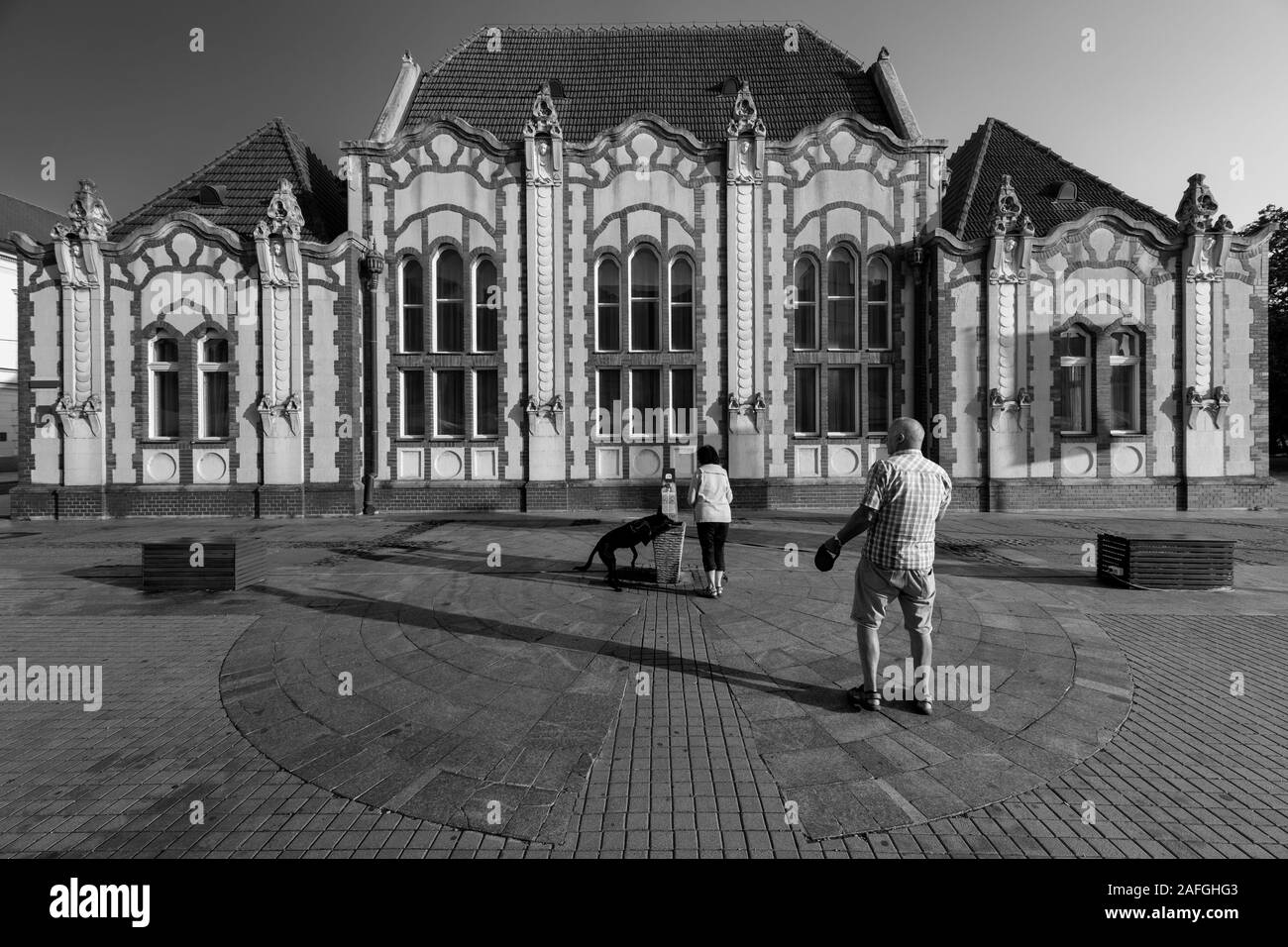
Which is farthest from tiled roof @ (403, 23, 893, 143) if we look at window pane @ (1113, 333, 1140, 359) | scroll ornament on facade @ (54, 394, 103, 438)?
scroll ornament on facade @ (54, 394, 103, 438)

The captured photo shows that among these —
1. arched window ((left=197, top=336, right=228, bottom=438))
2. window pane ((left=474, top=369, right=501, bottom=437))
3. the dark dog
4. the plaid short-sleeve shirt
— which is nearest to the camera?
the plaid short-sleeve shirt

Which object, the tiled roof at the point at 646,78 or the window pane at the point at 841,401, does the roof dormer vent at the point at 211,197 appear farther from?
the window pane at the point at 841,401

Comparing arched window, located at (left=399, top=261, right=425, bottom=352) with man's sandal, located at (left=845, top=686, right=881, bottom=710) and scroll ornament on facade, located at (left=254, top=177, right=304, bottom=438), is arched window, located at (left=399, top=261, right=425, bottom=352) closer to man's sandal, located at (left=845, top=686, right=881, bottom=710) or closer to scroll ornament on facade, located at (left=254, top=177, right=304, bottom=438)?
scroll ornament on facade, located at (left=254, top=177, right=304, bottom=438)

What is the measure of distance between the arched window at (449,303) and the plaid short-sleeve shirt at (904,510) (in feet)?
51.8

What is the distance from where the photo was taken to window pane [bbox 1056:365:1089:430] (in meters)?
18.0

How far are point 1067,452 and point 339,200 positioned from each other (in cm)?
2425

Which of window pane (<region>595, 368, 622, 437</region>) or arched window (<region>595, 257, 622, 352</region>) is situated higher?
arched window (<region>595, 257, 622, 352</region>)

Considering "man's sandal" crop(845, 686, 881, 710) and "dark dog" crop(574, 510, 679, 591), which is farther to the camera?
"dark dog" crop(574, 510, 679, 591)

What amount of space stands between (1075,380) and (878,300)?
20.2ft

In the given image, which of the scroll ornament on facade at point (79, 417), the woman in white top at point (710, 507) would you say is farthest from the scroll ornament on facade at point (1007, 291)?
the scroll ornament on facade at point (79, 417)

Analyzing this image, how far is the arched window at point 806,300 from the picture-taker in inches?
721

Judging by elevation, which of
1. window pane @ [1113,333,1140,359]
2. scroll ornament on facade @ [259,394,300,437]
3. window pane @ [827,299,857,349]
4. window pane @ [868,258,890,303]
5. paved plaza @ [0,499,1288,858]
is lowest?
paved plaza @ [0,499,1288,858]

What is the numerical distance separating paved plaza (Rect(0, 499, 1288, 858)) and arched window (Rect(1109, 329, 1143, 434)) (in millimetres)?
11180
